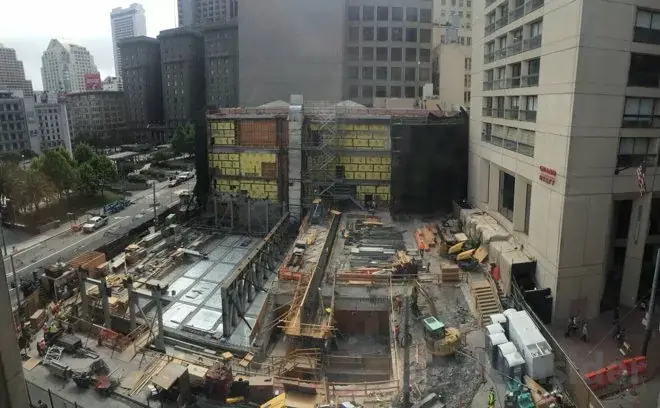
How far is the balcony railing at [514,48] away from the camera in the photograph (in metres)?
28.3

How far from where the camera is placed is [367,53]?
205 feet

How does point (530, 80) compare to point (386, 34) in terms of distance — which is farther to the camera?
point (386, 34)

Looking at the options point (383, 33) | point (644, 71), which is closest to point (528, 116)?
point (644, 71)

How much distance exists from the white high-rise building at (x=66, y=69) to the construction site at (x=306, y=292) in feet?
303

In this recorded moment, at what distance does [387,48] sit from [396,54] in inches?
59.5

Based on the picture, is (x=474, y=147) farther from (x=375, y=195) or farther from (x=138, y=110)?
(x=138, y=110)

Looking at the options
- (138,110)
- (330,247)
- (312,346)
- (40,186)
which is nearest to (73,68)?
(138,110)

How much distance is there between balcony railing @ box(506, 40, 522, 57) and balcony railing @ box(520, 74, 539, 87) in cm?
211

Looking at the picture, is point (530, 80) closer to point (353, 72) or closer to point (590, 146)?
point (590, 146)

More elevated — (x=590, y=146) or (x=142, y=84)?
(x=142, y=84)

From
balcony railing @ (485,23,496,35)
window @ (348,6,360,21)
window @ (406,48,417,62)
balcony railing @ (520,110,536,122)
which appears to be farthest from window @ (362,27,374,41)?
balcony railing @ (520,110,536,122)

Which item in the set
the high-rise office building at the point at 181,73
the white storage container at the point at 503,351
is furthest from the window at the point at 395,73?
the high-rise office building at the point at 181,73

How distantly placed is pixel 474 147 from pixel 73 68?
12884 cm

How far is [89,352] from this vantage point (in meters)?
22.3
